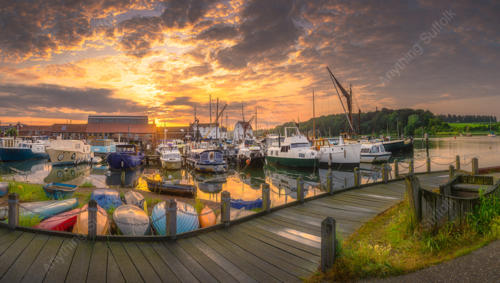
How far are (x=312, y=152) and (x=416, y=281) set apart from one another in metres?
31.1

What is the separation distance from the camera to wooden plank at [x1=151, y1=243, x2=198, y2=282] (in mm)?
4836

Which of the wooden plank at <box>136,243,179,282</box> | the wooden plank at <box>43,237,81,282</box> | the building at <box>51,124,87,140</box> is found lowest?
the wooden plank at <box>136,243,179,282</box>

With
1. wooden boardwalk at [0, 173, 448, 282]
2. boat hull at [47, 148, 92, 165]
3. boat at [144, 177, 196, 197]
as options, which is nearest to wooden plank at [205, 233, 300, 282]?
wooden boardwalk at [0, 173, 448, 282]

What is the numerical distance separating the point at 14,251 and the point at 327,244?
277 inches

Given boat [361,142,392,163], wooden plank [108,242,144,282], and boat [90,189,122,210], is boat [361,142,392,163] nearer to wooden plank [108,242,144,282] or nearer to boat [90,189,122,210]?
boat [90,189,122,210]

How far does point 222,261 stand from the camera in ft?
18.2

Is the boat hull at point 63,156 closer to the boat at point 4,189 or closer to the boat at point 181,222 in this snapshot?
the boat at point 4,189

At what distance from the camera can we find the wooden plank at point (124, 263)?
188 inches

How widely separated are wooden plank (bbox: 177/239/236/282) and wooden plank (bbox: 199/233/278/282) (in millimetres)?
381

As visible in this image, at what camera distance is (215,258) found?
568 cm

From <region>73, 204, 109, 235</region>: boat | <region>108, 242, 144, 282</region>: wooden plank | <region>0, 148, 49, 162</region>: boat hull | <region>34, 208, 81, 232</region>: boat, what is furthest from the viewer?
<region>0, 148, 49, 162</region>: boat hull

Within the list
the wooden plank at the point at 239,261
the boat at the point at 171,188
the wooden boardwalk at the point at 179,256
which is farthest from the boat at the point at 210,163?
the wooden plank at the point at 239,261

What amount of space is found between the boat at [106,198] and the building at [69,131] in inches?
3713

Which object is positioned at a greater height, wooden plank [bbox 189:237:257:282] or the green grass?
wooden plank [bbox 189:237:257:282]
